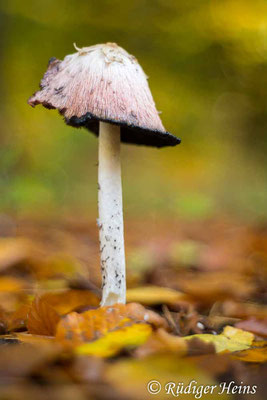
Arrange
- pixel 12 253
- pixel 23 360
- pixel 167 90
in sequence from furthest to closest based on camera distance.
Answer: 1. pixel 167 90
2. pixel 12 253
3. pixel 23 360

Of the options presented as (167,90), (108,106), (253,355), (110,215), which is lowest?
(253,355)

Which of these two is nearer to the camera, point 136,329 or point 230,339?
point 136,329

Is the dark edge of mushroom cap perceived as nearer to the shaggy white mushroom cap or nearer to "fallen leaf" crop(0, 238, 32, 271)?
the shaggy white mushroom cap

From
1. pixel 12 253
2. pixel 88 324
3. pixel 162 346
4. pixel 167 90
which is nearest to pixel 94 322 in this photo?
pixel 88 324

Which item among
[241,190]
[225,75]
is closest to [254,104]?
[225,75]

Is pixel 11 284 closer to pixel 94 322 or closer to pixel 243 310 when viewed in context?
pixel 94 322

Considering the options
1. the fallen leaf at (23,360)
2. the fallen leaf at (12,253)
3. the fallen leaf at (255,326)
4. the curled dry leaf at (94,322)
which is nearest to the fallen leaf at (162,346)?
the curled dry leaf at (94,322)
